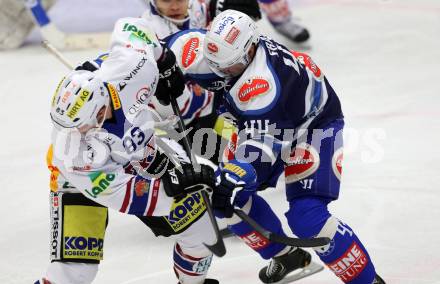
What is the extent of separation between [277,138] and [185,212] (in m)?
0.48

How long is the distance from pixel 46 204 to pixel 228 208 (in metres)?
1.96

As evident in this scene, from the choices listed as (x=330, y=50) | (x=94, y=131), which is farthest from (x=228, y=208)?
(x=330, y=50)

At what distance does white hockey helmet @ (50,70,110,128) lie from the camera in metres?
3.47

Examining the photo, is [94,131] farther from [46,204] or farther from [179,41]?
[46,204]

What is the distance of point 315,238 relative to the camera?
373 centimetres

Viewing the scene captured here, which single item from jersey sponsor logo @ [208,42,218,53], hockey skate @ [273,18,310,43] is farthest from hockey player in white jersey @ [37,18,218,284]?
hockey skate @ [273,18,310,43]

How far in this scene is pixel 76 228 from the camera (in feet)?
12.1

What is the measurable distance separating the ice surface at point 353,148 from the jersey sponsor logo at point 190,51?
1.02 m

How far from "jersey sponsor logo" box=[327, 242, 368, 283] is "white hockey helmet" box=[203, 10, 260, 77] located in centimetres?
86

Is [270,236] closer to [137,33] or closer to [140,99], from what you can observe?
[140,99]

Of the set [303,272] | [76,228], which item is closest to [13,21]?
[303,272]

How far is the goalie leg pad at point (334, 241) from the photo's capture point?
3.80m

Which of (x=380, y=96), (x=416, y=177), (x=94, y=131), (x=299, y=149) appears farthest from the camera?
(x=380, y=96)

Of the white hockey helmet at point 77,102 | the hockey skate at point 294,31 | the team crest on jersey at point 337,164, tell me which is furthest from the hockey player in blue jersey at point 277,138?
the hockey skate at point 294,31
